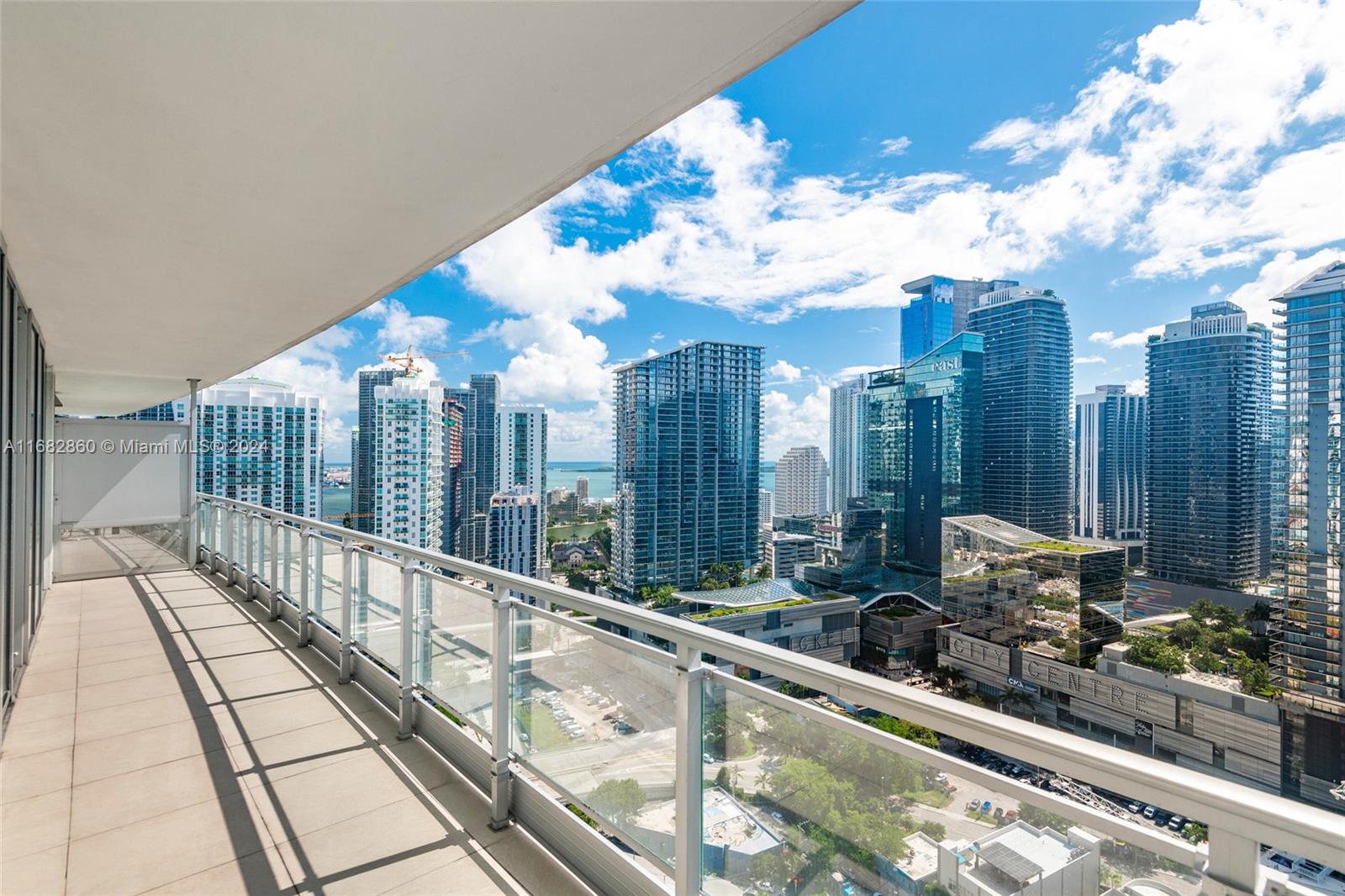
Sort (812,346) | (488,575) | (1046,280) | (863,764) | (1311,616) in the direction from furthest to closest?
(812,346)
(1046,280)
(1311,616)
(488,575)
(863,764)

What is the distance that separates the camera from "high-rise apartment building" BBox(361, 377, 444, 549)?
2869 centimetres

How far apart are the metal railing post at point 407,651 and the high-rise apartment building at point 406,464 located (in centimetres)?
2678

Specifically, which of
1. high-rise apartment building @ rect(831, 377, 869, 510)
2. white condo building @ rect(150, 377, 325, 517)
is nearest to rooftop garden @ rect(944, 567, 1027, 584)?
high-rise apartment building @ rect(831, 377, 869, 510)

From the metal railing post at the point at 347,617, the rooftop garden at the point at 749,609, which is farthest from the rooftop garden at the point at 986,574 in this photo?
the metal railing post at the point at 347,617

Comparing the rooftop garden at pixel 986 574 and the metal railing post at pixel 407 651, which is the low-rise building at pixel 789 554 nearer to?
the rooftop garden at pixel 986 574

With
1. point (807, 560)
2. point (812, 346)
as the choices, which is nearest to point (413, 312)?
point (812, 346)

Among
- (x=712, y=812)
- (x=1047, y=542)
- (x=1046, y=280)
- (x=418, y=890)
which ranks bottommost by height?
(x=1047, y=542)

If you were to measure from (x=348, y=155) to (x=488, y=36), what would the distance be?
990 millimetres

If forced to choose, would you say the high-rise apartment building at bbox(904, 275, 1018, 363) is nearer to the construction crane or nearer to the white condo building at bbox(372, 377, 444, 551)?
the white condo building at bbox(372, 377, 444, 551)

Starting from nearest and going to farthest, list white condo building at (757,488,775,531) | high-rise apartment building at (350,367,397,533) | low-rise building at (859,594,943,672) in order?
low-rise building at (859,594,943,672) < high-rise apartment building at (350,367,397,533) < white condo building at (757,488,775,531)

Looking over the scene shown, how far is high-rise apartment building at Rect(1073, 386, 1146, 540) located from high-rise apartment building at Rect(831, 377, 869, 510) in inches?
458

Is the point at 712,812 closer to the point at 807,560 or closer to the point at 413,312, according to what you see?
the point at 807,560

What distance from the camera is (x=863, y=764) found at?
54.1 inches

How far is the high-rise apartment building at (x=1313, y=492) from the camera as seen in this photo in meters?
13.9
